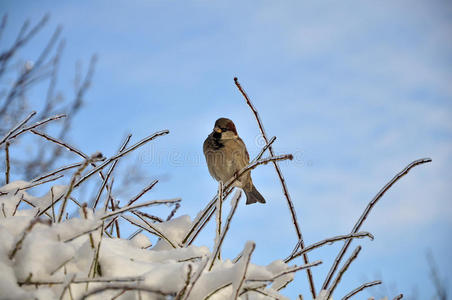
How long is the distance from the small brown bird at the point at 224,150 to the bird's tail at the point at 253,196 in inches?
18.3

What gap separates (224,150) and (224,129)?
21cm

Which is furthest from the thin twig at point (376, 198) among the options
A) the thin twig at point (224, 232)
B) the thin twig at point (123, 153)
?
the thin twig at point (123, 153)

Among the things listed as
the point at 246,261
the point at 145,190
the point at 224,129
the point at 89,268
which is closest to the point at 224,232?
the point at 246,261

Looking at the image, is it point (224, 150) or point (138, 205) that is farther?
point (224, 150)

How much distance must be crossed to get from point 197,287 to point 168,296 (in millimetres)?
77

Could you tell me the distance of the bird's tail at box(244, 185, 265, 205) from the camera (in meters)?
4.70

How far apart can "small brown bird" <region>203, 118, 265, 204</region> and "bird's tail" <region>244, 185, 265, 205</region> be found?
1.52 feet

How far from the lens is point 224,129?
13.4 feet

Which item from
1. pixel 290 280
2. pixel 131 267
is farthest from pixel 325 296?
pixel 131 267

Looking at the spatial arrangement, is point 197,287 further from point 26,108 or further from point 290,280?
point 26,108

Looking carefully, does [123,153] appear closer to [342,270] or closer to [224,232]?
[224,232]

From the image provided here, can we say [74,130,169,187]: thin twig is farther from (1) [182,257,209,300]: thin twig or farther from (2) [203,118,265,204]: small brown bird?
(2) [203,118,265,204]: small brown bird

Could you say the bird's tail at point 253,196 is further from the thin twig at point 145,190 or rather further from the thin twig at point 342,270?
the thin twig at point 342,270

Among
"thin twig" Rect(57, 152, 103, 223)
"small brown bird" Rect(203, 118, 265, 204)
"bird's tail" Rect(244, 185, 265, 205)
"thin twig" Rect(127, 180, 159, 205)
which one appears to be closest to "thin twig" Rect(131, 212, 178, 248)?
"thin twig" Rect(127, 180, 159, 205)
